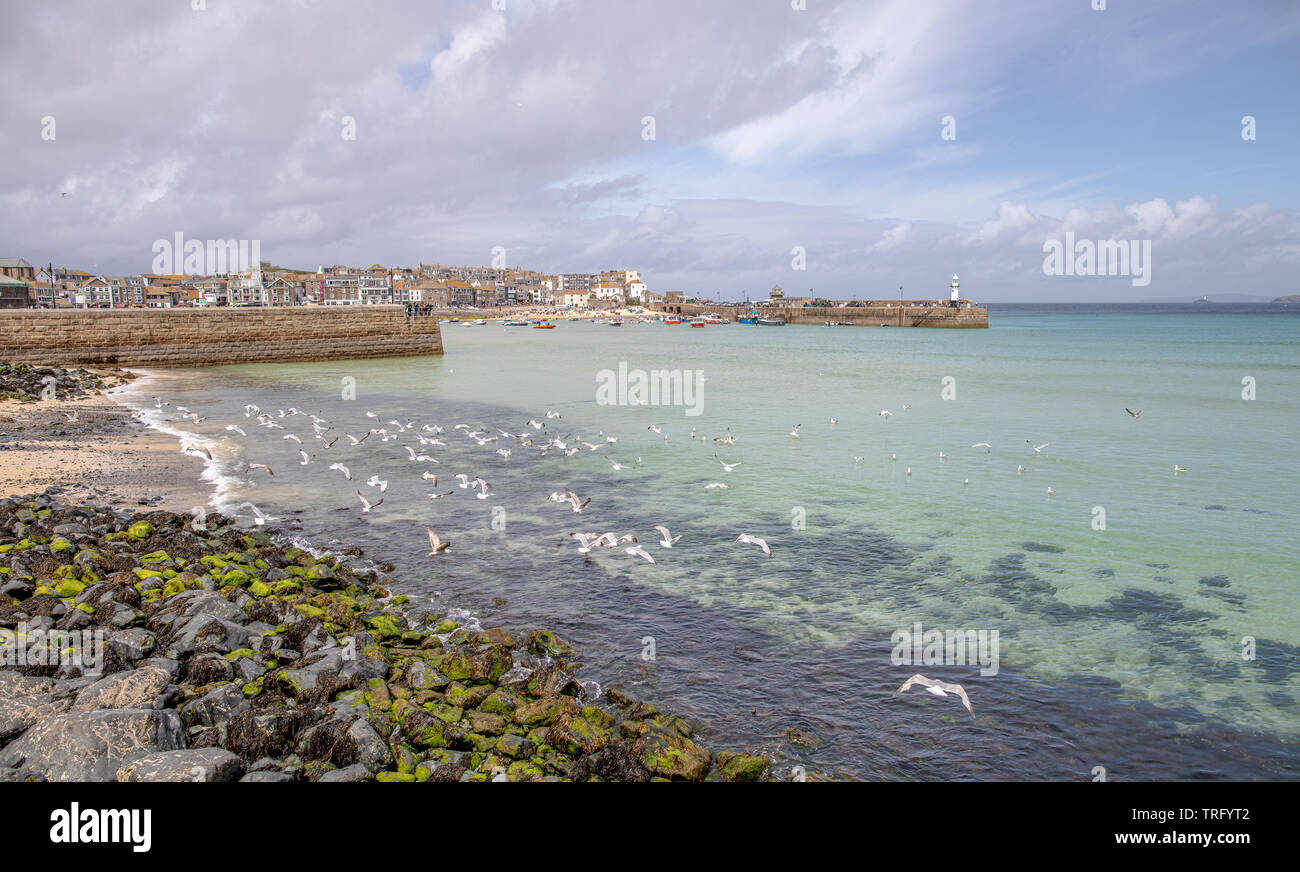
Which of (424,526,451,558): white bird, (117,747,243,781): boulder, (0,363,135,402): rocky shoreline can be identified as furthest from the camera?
(0,363,135,402): rocky shoreline

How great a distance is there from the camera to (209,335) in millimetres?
45219

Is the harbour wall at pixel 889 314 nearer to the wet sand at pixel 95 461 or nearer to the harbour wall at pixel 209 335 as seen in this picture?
the harbour wall at pixel 209 335

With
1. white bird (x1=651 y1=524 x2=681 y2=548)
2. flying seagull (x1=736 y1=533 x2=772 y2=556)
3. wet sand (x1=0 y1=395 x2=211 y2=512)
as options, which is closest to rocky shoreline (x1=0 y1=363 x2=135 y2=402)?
wet sand (x1=0 y1=395 x2=211 y2=512)

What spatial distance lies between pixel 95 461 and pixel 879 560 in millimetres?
17052

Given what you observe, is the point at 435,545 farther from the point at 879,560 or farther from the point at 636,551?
the point at 879,560

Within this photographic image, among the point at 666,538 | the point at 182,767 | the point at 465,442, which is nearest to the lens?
the point at 182,767

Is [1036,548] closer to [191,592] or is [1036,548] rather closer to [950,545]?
[950,545]

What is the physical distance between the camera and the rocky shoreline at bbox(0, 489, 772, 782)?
5.53m
